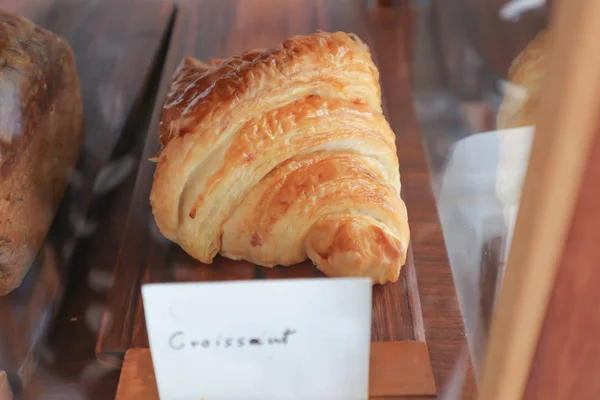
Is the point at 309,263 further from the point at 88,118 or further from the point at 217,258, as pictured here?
the point at 88,118

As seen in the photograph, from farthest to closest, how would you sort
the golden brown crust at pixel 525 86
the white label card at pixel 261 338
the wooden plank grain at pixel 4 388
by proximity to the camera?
the wooden plank grain at pixel 4 388
the white label card at pixel 261 338
the golden brown crust at pixel 525 86

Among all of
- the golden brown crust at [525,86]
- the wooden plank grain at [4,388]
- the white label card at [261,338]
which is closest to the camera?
the golden brown crust at [525,86]

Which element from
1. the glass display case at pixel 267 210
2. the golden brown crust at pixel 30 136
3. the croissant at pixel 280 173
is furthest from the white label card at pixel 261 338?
the golden brown crust at pixel 30 136

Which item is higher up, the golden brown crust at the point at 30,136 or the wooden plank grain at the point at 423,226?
the golden brown crust at the point at 30,136

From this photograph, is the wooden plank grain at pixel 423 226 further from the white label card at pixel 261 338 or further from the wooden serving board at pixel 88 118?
the wooden serving board at pixel 88 118

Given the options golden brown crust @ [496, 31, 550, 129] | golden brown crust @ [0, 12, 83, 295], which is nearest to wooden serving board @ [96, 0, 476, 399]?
golden brown crust @ [0, 12, 83, 295]

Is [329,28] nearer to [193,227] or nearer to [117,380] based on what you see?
[193,227]
